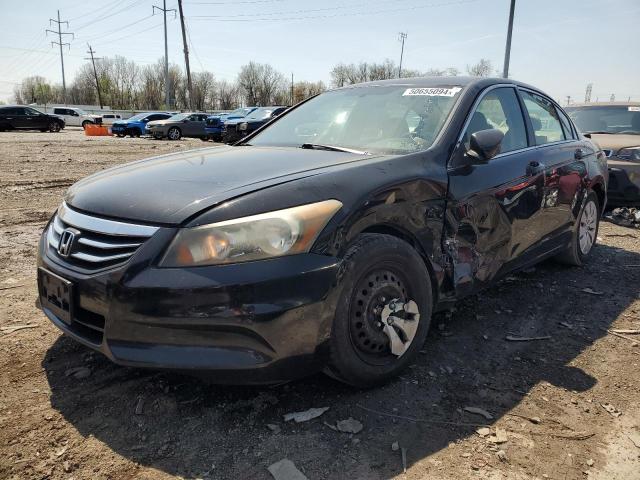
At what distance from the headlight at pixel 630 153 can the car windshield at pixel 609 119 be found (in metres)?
1.10

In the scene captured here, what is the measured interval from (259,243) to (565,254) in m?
3.49

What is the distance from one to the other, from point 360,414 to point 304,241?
868mm

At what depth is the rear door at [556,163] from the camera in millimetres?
3713

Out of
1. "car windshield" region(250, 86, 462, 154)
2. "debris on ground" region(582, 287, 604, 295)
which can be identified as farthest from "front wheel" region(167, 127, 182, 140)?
"debris on ground" region(582, 287, 604, 295)

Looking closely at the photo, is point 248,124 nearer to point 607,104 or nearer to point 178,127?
point 178,127

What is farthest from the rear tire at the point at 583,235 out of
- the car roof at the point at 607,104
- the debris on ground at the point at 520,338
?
the car roof at the point at 607,104

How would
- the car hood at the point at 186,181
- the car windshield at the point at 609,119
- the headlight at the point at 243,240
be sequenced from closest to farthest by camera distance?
the headlight at the point at 243,240, the car hood at the point at 186,181, the car windshield at the point at 609,119

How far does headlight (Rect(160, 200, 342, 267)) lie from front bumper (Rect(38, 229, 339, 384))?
0.12ft

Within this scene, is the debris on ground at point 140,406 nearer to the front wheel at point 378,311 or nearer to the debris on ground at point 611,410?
the front wheel at point 378,311

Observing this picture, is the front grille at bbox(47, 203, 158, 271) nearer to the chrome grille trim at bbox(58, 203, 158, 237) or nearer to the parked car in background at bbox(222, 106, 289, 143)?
the chrome grille trim at bbox(58, 203, 158, 237)

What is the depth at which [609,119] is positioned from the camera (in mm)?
8031

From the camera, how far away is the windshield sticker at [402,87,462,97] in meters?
3.18

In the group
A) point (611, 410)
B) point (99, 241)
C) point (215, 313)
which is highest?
point (99, 241)

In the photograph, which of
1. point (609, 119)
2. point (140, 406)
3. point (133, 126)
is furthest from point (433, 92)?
point (133, 126)
